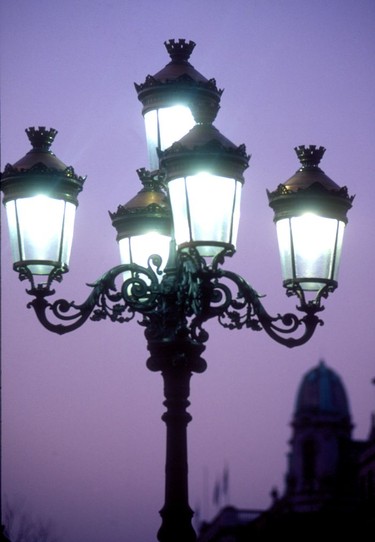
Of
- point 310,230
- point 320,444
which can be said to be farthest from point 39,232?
point 320,444

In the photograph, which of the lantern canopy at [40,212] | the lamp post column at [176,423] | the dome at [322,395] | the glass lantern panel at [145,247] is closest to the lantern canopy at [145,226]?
the glass lantern panel at [145,247]

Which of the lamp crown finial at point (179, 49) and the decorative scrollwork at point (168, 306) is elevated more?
the lamp crown finial at point (179, 49)

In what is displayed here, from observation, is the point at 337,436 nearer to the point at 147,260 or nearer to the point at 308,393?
the point at 308,393

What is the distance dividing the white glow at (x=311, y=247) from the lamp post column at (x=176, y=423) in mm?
858

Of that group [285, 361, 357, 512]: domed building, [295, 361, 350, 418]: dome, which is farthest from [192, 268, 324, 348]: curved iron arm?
[295, 361, 350, 418]: dome

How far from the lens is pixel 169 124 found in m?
11.3

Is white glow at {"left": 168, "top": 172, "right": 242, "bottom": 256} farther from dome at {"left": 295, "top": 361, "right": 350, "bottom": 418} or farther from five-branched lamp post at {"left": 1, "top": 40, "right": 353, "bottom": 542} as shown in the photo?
dome at {"left": 295, "top": 361, "right": 350, "bottom": 418}

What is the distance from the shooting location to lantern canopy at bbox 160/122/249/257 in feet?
32.6

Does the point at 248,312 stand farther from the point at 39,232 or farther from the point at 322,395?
the point at 322,395

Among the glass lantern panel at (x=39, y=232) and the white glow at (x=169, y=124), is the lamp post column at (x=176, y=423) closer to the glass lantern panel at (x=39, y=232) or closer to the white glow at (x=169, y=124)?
the glass lantern panel at (x=39, y=232)

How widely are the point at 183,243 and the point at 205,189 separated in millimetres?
343

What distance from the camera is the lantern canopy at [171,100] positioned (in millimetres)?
11133

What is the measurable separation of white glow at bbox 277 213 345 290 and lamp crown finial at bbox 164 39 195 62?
158 centimetres

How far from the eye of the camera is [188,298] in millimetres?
10367
